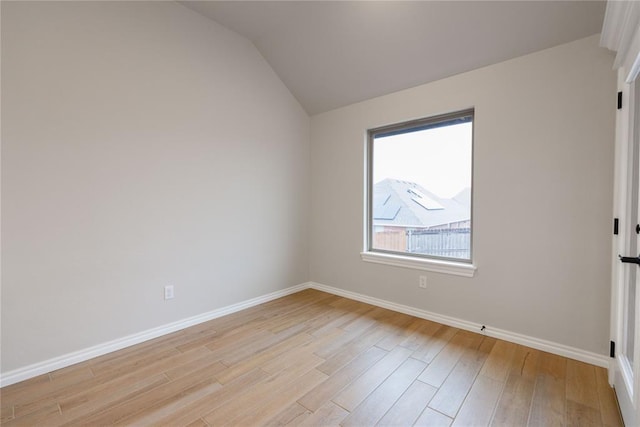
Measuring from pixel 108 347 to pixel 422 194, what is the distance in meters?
3.12

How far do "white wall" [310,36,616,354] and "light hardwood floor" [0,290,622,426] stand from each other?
0.32 metres

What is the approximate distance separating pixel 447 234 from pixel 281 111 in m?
2.38

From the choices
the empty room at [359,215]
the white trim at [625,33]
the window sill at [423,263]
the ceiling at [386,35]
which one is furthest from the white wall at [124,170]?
the white trim at [625,33]

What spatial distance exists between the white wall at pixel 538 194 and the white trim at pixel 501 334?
0.14 ft

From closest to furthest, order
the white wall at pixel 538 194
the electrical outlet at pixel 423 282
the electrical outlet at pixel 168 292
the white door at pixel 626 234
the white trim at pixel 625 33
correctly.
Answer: the white trim at pixel 625 33 < the white door at pixel 626 234 < the white wall at pixel 538 194 < the electrical outlet at pixel 168 292 < the electrical outlet at pixel 423 282

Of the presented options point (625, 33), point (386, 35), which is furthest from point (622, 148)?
point (386, 35)

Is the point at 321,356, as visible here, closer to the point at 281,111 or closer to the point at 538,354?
the point at 538,354

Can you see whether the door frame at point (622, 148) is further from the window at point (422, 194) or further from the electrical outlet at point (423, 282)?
the electrical outlet at point (423, 282)

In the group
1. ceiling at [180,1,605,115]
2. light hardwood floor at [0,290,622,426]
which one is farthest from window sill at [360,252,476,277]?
ceiling at [180,1,605,115]

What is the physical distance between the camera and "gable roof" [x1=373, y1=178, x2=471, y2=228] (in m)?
2.73

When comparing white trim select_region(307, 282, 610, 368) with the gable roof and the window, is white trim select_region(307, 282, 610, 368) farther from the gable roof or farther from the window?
the gable roof

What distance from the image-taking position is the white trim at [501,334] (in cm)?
201

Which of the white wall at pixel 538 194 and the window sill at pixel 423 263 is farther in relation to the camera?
the window sill at pixel 423 263

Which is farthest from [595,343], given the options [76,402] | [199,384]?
[76,402]
